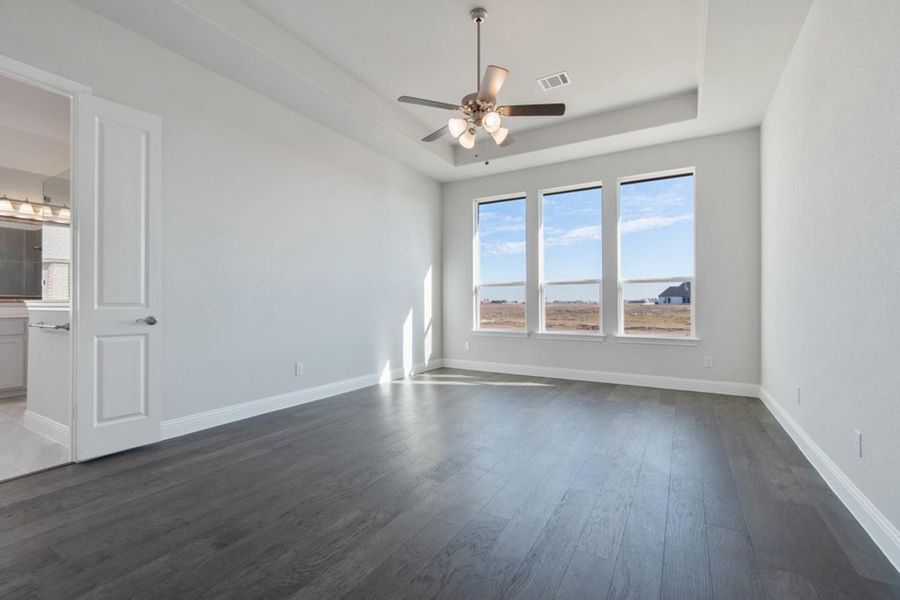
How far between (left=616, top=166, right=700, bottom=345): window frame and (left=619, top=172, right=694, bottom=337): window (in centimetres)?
1

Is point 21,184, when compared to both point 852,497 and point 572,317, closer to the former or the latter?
point 572,317

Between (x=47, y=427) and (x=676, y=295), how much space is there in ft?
20.2

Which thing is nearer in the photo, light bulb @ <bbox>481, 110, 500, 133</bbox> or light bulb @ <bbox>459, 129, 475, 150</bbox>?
light bulb @ <bbox>481, 110, 500, 133</bbox>

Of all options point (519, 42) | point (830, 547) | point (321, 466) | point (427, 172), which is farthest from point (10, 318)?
point (830, 547)

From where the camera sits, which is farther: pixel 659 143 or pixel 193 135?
pixel 659 143

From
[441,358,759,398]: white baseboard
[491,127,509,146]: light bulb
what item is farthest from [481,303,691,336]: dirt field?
[491,127,509,146]: light bulb

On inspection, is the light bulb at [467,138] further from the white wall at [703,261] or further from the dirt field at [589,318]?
the dirt field at [589,318]

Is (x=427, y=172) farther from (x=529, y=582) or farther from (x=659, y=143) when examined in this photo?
(x=529, y=582)

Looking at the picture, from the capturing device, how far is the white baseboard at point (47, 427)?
3111 mm

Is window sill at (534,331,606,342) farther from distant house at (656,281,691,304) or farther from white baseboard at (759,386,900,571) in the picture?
white baseboard at (759,386,900,571)

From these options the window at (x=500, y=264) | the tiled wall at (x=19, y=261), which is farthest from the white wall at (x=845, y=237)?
the tiled wall at (x=19, y=261)

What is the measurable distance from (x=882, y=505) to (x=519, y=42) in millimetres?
3699

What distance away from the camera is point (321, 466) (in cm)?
266

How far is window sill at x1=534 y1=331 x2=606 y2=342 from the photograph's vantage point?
5.39m
